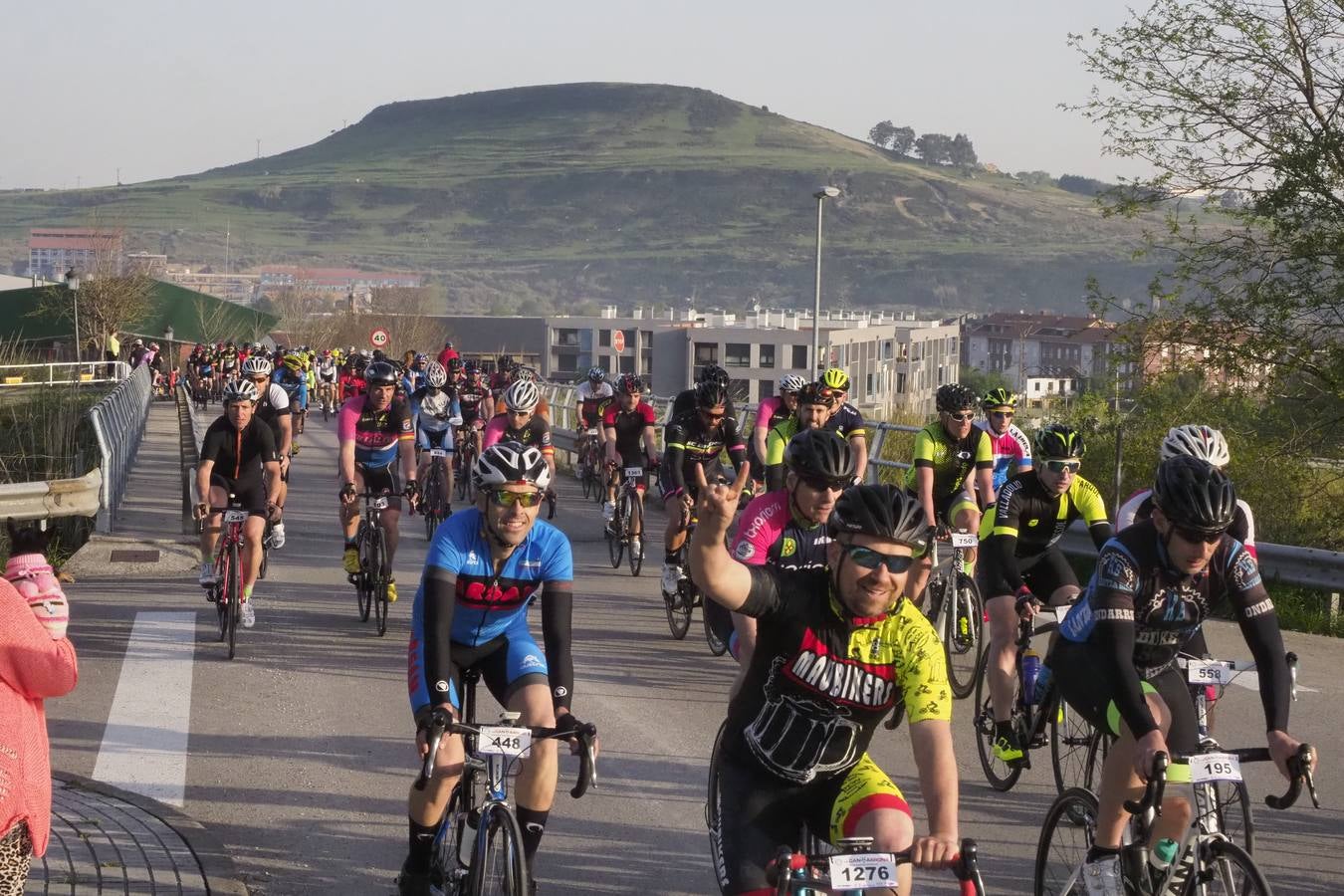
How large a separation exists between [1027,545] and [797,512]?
1925mm

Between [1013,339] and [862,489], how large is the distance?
19265 centimetres

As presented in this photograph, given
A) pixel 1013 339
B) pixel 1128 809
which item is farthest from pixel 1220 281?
pixel 1013 339

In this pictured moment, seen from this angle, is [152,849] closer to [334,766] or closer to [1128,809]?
[334,766]

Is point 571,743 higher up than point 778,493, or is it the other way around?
point 778,493

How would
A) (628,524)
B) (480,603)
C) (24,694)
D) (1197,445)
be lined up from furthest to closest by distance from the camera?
(628,524) → (1197,445) → (480,603) → (24,694)

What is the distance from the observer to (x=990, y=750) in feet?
27.5

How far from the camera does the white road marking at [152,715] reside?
8141 millimetres

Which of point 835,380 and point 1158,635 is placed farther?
point 835,380

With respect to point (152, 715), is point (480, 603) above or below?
above

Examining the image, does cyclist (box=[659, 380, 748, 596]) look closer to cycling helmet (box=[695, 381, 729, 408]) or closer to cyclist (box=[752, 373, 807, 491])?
cycling helmet (box=[695, 381, 729, 408])

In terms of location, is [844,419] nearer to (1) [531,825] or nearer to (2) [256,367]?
(2) [256,367]

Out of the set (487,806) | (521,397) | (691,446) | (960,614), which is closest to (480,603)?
(487,806)

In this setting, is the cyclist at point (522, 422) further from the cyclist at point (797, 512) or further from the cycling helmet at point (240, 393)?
the cyclist at point (797, 512)

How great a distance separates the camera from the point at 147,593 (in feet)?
45.8
